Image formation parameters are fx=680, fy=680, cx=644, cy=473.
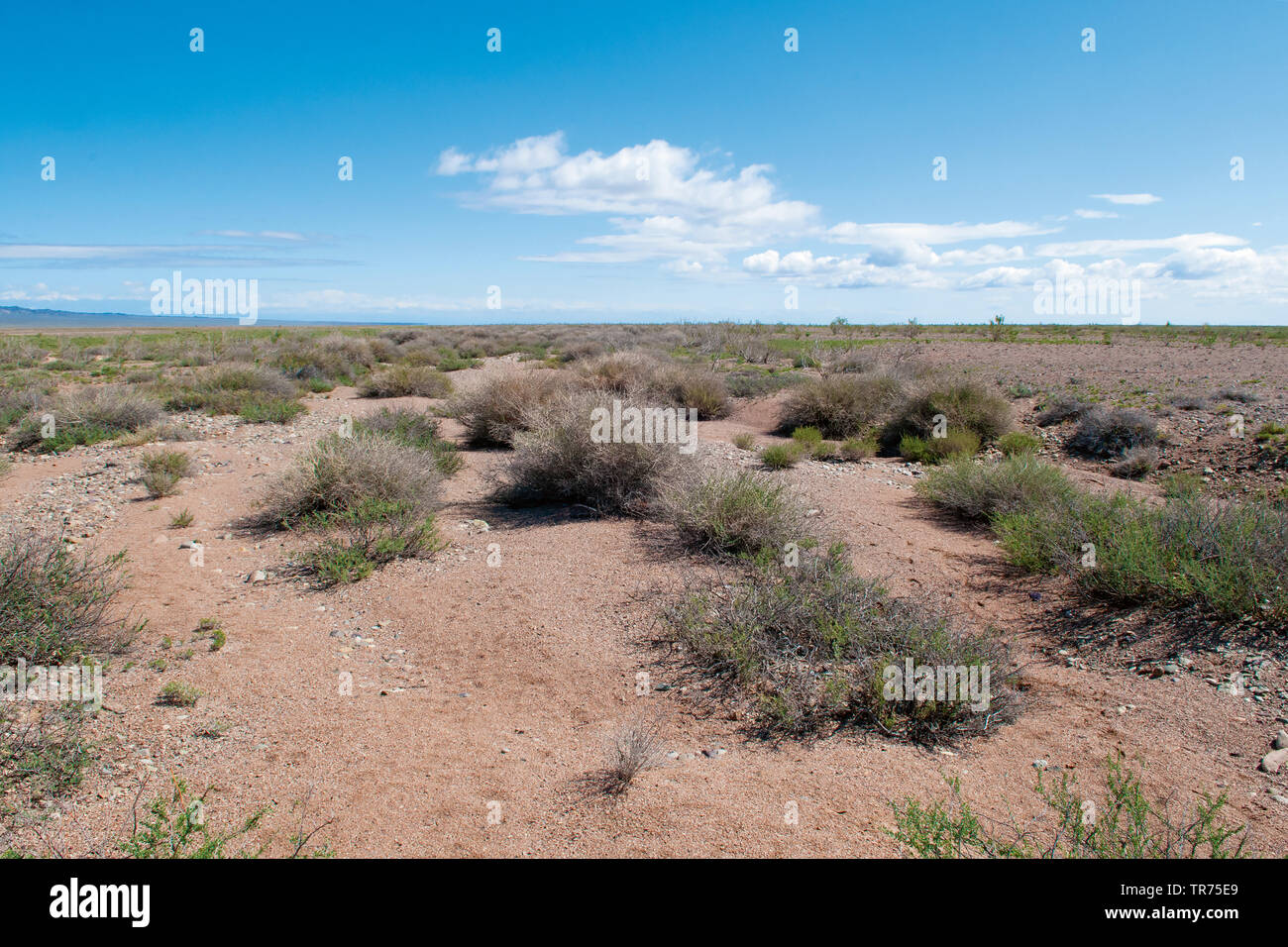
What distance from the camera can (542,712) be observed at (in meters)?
4.18

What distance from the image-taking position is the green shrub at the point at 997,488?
7652 mm

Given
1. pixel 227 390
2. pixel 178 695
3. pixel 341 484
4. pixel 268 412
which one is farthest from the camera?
pixel 227 390

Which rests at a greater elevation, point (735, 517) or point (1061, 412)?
point (1061, 412)

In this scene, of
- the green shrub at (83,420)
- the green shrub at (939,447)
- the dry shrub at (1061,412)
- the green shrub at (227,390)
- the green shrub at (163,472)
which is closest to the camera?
the green shrub at (163,472)

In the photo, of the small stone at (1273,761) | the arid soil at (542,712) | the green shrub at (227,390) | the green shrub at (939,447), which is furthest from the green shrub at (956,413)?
the green shrub at (227,390)

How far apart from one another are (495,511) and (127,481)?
204 inches

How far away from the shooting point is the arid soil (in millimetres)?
3004

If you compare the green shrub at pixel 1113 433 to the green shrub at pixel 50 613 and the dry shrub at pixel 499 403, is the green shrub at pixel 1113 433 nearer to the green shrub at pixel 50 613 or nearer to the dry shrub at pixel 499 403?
the dry shrub at pixel 499 403

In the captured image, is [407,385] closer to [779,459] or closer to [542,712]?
[779,459]

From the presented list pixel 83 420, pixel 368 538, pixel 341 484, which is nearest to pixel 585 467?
pixel 368 538

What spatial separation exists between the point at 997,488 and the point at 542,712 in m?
6.07

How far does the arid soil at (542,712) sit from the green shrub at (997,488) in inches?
21.8

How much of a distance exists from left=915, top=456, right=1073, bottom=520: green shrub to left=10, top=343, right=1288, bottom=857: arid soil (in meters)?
0.55
